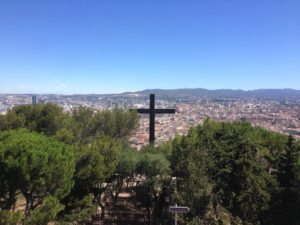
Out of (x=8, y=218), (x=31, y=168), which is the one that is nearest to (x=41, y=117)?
(x=31, y=168)

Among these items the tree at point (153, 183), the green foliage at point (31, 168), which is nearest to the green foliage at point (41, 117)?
the tree at point (153, 183)

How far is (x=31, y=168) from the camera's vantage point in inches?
396

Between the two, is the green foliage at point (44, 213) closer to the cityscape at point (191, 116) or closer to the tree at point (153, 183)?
the tree at point (153, 183)

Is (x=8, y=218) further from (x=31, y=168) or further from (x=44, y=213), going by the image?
(x=31, y=168)

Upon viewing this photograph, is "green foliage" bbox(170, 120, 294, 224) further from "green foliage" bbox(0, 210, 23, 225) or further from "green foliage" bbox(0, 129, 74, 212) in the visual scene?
"green foliage" bbox(0, 210, 23, 225)

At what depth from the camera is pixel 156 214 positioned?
15.3m

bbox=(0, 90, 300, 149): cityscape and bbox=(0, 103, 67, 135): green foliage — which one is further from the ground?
bbox=(0, 103, 67, 135): green foliage

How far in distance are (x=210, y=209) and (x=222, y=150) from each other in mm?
4066

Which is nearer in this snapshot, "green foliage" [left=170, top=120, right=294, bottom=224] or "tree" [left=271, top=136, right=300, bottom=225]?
"green foliage" [left=170, top=120, right=294, bottom=224]

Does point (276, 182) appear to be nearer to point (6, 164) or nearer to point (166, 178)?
point (166, 178)

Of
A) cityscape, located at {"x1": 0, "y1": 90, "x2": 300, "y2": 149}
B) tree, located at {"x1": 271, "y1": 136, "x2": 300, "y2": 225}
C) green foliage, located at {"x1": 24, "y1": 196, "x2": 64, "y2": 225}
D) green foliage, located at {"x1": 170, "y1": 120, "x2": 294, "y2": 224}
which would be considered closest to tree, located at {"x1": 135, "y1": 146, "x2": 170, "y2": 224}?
green foliage, located at {"x1": 170, "y1": 120, "x2": 294, "y2": 224}

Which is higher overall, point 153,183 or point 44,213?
point 44,213

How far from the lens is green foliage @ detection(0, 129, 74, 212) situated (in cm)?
994

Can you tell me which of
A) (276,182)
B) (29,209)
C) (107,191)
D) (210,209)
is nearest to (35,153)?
(29,209)
